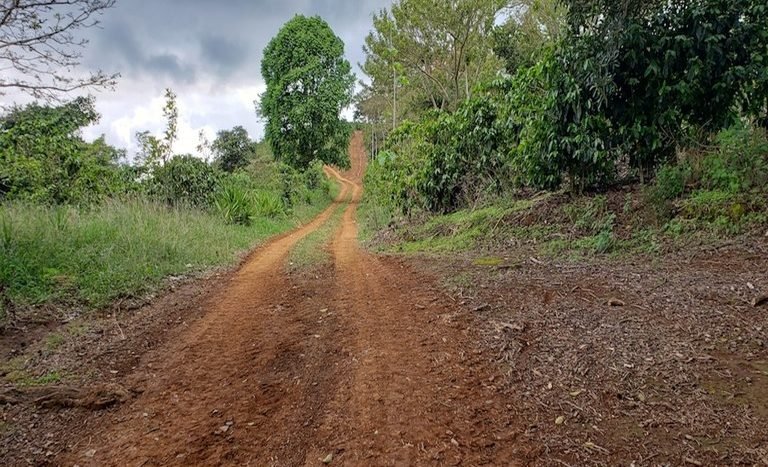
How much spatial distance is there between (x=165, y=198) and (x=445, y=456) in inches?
458

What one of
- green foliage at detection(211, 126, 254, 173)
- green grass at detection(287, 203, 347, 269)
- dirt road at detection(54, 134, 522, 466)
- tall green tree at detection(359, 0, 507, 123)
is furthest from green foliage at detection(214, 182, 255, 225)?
green foliage at detection(211, 126, 254, 173)

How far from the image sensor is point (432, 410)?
2.52 metres

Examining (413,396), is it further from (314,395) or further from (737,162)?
(737,162)

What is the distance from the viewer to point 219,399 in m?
2.78

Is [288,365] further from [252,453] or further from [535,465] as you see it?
[535,465]

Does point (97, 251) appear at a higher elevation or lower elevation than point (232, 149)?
lower

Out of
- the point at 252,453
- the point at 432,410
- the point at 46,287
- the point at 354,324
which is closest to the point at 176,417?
the point at 252,453

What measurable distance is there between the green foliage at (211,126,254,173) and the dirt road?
2443 cm

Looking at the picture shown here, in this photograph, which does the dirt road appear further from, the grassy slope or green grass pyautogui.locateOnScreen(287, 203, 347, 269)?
green grass pyautogui.locateOnScreen(287, 203, 347, 269)

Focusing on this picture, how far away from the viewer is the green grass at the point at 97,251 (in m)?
4.96

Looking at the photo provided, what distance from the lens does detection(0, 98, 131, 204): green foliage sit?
8.17 meters

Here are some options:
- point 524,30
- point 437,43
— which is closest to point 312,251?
point 437,43

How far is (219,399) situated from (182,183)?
10.9 m

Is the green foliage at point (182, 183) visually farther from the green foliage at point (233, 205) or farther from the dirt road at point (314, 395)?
the dirt road at point (314, 395)
